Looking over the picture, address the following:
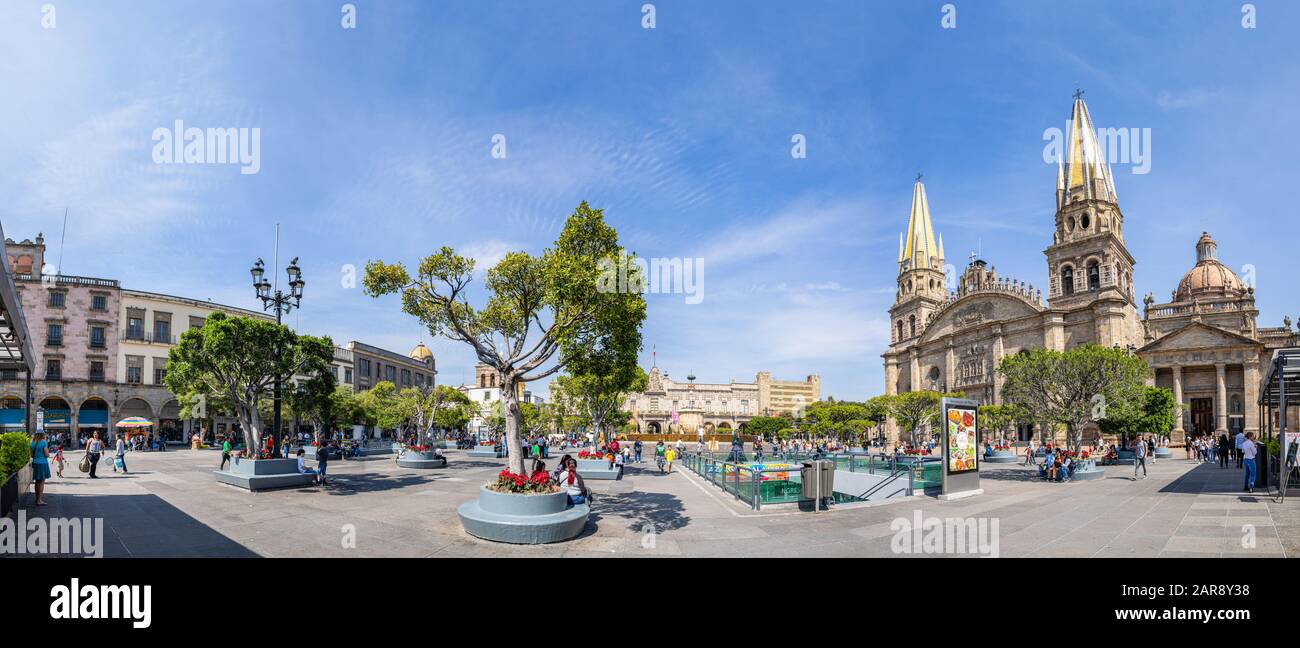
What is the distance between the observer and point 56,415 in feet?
137

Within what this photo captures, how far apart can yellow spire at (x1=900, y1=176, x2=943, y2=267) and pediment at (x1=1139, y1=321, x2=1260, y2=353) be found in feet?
101

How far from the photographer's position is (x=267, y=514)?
12.2m

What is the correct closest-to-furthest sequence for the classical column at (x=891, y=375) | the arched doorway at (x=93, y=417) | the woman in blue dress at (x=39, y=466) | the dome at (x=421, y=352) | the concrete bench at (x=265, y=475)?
1. the woman in blue dress at (x=39, y=466)
2. the concrete bench at (x=265, y=475)
3. the arched doorway at (x=93, y=417)
4. the classical column at (x=891, y=375)
5. the dome at (x=421, y=352)

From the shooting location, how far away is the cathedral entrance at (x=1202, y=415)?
5028 cm

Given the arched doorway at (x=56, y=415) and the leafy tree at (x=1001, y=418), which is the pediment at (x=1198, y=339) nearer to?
the leafy tree at (x=1001, y=418)

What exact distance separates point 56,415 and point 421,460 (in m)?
35.7

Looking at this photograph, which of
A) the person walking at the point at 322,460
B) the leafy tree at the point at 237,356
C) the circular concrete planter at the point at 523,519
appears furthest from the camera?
the leafy tree at the point at 237,356

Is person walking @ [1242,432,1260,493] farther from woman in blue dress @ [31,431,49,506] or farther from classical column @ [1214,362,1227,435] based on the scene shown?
classical column @ [1214,362,1227,435]

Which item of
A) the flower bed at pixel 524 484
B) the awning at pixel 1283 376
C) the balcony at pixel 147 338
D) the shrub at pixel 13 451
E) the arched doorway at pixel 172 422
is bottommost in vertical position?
the arched doorway at pixel 172 422

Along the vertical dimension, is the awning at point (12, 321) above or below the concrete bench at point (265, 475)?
above

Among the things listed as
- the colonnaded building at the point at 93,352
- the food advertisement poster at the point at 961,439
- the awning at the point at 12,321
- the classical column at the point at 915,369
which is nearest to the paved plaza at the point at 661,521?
the food advertisement poster at the point at 961,439

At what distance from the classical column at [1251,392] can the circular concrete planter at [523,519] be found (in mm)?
60905

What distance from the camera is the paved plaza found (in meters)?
9.30
